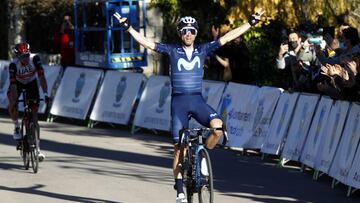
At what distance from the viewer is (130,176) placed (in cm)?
1275

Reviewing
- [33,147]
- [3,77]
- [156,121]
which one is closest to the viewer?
[33,147]

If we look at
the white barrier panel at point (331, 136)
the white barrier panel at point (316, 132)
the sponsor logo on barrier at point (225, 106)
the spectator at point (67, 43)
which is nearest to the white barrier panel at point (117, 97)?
the sponsor logo on barrier at point (225, 106)

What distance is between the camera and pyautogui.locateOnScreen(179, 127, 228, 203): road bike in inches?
360

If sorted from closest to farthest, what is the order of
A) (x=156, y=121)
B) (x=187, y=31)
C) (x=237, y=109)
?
(x=187, y=31) → (x=237, y=109) → (x=156, y=121)

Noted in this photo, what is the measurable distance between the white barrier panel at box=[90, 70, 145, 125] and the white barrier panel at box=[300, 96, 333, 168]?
6504 millimetres

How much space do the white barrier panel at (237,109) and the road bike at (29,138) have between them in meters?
4.31

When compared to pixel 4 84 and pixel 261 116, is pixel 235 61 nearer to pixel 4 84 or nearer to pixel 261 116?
pixel 261 116

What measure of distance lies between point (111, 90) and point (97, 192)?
30.1ft

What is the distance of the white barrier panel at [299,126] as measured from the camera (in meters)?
14.0

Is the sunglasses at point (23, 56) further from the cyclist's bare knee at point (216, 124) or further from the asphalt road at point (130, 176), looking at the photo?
the cyclist's bare knee at point (216, 124)

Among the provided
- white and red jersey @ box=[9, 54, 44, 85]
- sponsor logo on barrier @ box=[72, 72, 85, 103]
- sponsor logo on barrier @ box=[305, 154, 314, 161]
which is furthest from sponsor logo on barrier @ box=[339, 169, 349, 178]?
sponsor logo on barrier @ box=[72, 72, 85, 103]

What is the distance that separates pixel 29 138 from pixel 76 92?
7.87 meters

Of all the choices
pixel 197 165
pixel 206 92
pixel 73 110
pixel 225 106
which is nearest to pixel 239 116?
pixel 225 106

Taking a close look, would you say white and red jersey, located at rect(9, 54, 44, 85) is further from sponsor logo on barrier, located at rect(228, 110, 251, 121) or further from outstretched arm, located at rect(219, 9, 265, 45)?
outstretched arm, located at rect(219, 9, 265, 45)
